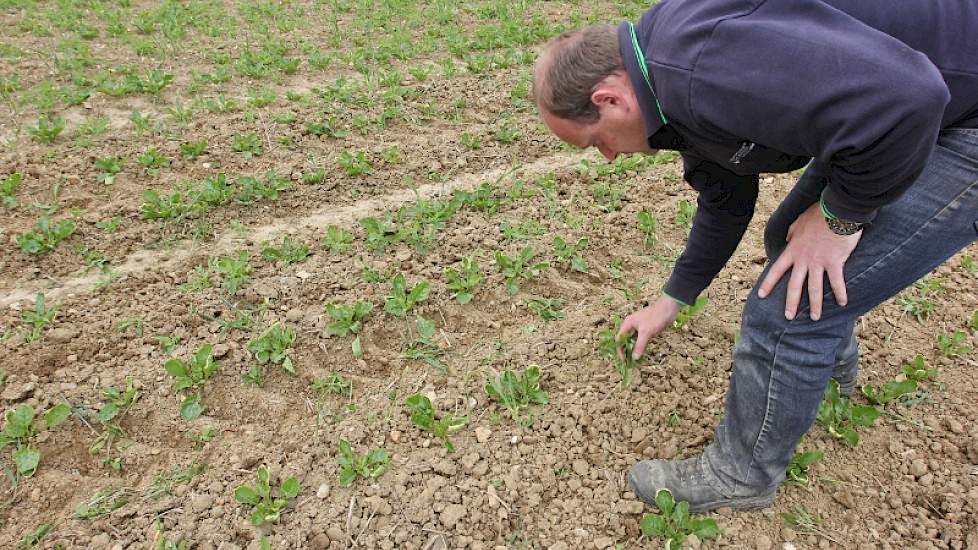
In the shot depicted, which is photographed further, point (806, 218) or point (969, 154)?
point (806, 218)

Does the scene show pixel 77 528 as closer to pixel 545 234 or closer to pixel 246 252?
pixel 246 252

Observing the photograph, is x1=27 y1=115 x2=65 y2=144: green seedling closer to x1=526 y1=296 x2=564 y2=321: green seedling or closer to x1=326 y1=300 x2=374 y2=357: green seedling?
x1=326 y1=300 x2=374 y2=357: green seedling

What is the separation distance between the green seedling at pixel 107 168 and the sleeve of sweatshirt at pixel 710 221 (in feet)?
11.1

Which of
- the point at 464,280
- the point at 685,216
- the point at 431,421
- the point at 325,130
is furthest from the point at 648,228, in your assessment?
the point at 325,130

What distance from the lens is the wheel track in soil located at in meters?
3.44

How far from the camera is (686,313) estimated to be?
2994 mm

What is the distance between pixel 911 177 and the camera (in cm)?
157

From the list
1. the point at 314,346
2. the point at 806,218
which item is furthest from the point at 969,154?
the point at 314,346

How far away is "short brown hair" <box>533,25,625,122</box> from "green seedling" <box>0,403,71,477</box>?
2.16 m

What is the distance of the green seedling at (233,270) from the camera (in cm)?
338

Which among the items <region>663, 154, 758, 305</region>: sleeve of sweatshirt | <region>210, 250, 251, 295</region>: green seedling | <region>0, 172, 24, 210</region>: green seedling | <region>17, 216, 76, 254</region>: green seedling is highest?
<region>663, 154, 758, 305</region>: sleeve of sweatshirt

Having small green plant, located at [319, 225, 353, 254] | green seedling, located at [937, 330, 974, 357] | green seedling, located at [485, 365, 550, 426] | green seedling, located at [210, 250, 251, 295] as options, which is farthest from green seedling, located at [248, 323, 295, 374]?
green seedling, located at [937, 330, 974, 357]

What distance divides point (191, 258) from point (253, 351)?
92 centimetres

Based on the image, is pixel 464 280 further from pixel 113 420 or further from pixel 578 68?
pixel 578 68
